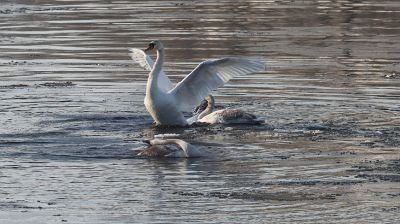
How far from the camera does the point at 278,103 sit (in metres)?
17.2

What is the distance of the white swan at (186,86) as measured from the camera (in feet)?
52.6

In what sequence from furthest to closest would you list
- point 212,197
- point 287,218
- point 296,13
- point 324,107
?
point 296,13 → point 324,107 → point 212,197 → point 287,218

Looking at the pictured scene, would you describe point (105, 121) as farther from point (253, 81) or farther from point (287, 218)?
point (287, 218)

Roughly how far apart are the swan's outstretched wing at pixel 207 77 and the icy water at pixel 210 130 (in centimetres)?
58

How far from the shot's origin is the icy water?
35.1 ft

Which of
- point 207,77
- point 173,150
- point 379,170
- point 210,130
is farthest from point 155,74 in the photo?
point 379,170

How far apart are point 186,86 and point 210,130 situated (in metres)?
1.02

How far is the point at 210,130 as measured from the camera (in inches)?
613

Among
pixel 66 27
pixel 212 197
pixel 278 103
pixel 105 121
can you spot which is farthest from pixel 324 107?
pixel 66 27

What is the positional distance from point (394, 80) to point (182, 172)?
8.04 m

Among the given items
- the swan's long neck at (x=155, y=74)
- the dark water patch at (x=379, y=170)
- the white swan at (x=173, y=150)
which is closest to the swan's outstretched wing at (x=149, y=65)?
the swan's long neck at (x=155, y=74)

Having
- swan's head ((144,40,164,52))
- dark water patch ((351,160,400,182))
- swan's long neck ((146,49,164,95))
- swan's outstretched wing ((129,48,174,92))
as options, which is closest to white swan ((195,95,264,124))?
swan's long neck ((146,49,164,95))

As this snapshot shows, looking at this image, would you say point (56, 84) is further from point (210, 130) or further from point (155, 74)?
point (210, 130)

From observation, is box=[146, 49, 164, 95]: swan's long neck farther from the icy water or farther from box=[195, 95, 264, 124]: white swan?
box=[195, 95, 264, 124]: white swan
